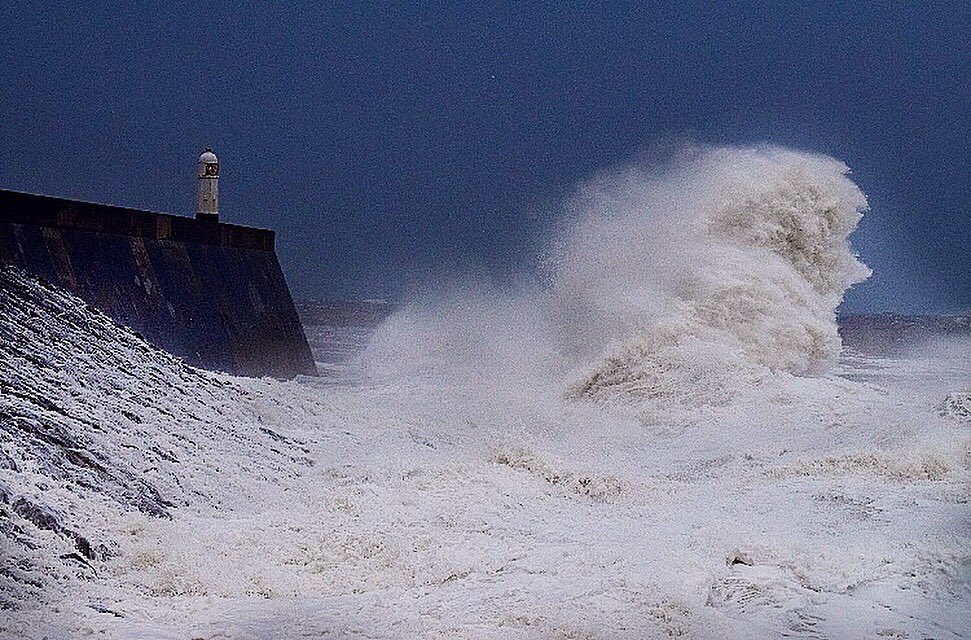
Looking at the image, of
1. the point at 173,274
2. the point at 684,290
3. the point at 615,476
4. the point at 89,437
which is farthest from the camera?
the point at 684,290

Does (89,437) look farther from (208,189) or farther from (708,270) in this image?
(708,270)

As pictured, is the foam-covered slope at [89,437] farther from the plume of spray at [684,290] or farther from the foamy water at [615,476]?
the plume of spray at [684,290]

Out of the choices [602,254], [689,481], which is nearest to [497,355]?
[602,254]

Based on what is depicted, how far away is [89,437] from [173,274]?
4.91 m

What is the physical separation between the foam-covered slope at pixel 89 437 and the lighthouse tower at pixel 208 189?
14.7 ft

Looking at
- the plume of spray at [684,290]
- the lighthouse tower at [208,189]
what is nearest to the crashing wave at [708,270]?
the plume of spray at [684,290]

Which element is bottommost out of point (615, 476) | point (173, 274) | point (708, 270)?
A: point (615, 476)

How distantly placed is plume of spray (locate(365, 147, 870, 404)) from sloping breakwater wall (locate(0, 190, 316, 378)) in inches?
74.7

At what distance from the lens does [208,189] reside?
12781mm

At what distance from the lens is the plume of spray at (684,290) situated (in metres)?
11.7

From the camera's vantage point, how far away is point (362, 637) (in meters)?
4.05

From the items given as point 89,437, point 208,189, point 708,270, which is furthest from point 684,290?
point 89,437

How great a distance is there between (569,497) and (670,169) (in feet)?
28.2

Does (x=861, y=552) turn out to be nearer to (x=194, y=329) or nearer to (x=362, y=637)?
(x=362, y=637)
